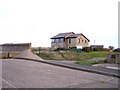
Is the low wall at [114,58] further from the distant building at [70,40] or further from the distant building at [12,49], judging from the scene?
the distant building at [70,40]

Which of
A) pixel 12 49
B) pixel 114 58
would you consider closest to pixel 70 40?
pixel 12 49

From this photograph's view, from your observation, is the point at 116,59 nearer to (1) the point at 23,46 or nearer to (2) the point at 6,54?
(1) the point at 23,46

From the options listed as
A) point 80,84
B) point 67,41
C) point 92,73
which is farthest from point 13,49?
point 67,41

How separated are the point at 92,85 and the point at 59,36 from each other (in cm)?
5005

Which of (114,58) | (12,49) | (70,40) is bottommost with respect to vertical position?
(114,58)

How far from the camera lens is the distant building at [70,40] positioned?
181 ft

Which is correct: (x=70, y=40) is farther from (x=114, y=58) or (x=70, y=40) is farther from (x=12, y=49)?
(x=114, y=58)

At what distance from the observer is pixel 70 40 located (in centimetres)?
5591

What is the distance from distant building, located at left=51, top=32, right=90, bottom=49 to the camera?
5516 cm

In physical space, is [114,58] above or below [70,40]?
below

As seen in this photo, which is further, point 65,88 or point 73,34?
point 73,34

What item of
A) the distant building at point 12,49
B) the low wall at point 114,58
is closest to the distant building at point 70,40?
the distant building at point 12,49

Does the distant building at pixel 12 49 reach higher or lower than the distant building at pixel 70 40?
lower

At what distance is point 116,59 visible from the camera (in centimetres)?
2362
